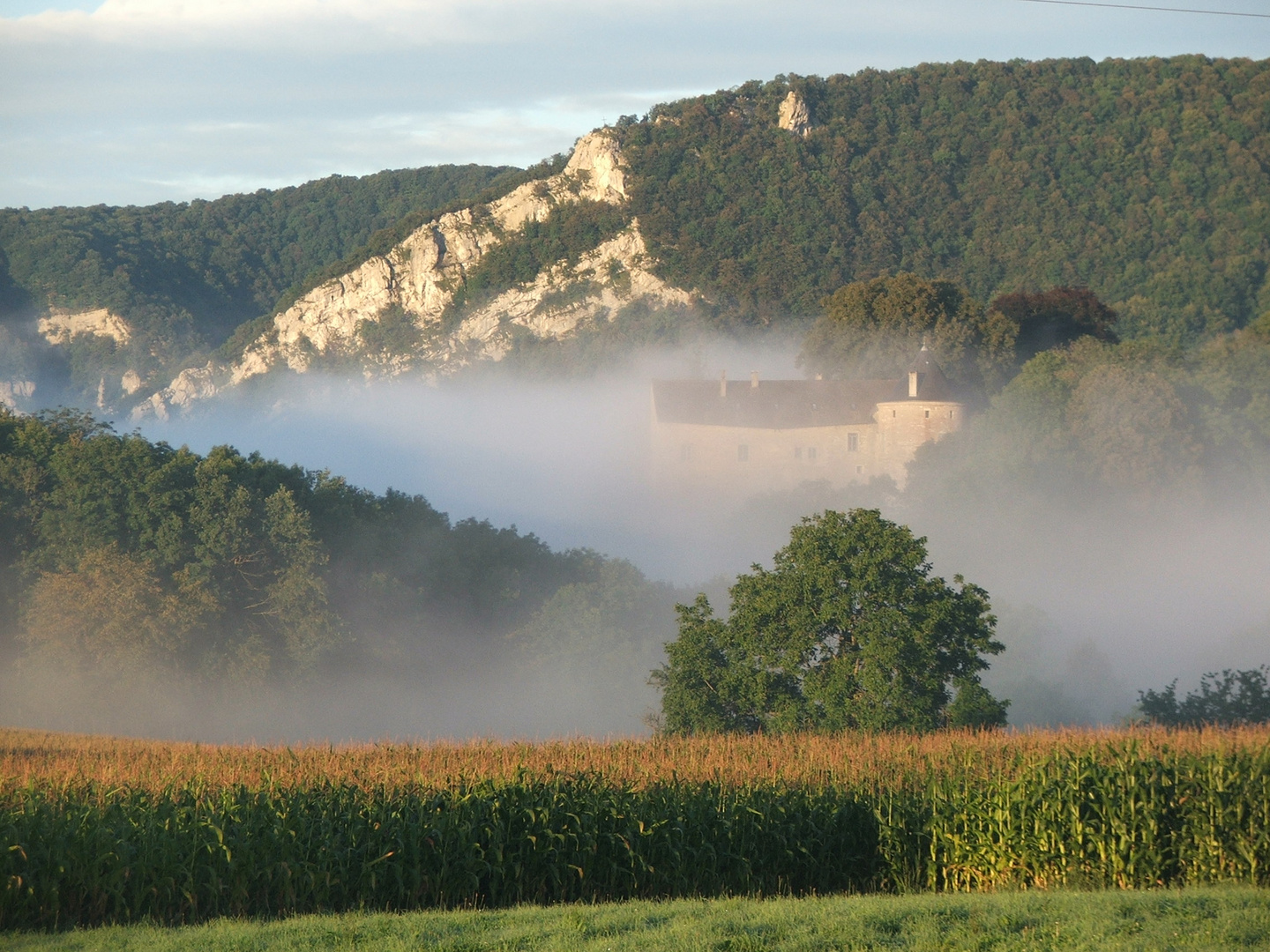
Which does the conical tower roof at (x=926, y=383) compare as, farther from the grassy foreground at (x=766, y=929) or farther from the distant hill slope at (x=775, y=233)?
the grassy foreground at (x=766, y=929)

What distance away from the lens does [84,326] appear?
153 metres


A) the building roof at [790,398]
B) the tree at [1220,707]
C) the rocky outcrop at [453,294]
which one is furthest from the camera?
the rocky outcrop at [453,294]

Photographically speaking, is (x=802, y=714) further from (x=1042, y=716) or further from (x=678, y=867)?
(x=1042, y=716)

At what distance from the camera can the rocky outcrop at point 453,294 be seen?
13400 centimetres

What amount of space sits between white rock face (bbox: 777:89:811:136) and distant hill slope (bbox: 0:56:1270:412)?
1.39ft

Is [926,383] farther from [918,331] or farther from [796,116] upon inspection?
[796,116]

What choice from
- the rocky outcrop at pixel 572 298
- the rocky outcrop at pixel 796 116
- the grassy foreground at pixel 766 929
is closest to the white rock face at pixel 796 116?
the rocky outcrop at pixel 796 116

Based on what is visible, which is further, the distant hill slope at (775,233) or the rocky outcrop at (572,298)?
the rocky outcrop at (572,298)

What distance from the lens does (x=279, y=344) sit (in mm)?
152250

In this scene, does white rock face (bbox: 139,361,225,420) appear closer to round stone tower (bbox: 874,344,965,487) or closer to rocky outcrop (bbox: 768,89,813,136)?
rocky outcrop (bbox: 768,89,813,136)

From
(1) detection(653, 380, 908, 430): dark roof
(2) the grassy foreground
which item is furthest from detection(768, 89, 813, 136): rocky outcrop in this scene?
(2) the grassy foreground

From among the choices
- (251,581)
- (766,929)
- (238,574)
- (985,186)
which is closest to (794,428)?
(251,581)

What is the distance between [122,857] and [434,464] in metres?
115

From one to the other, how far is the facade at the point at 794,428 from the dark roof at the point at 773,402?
54mm
